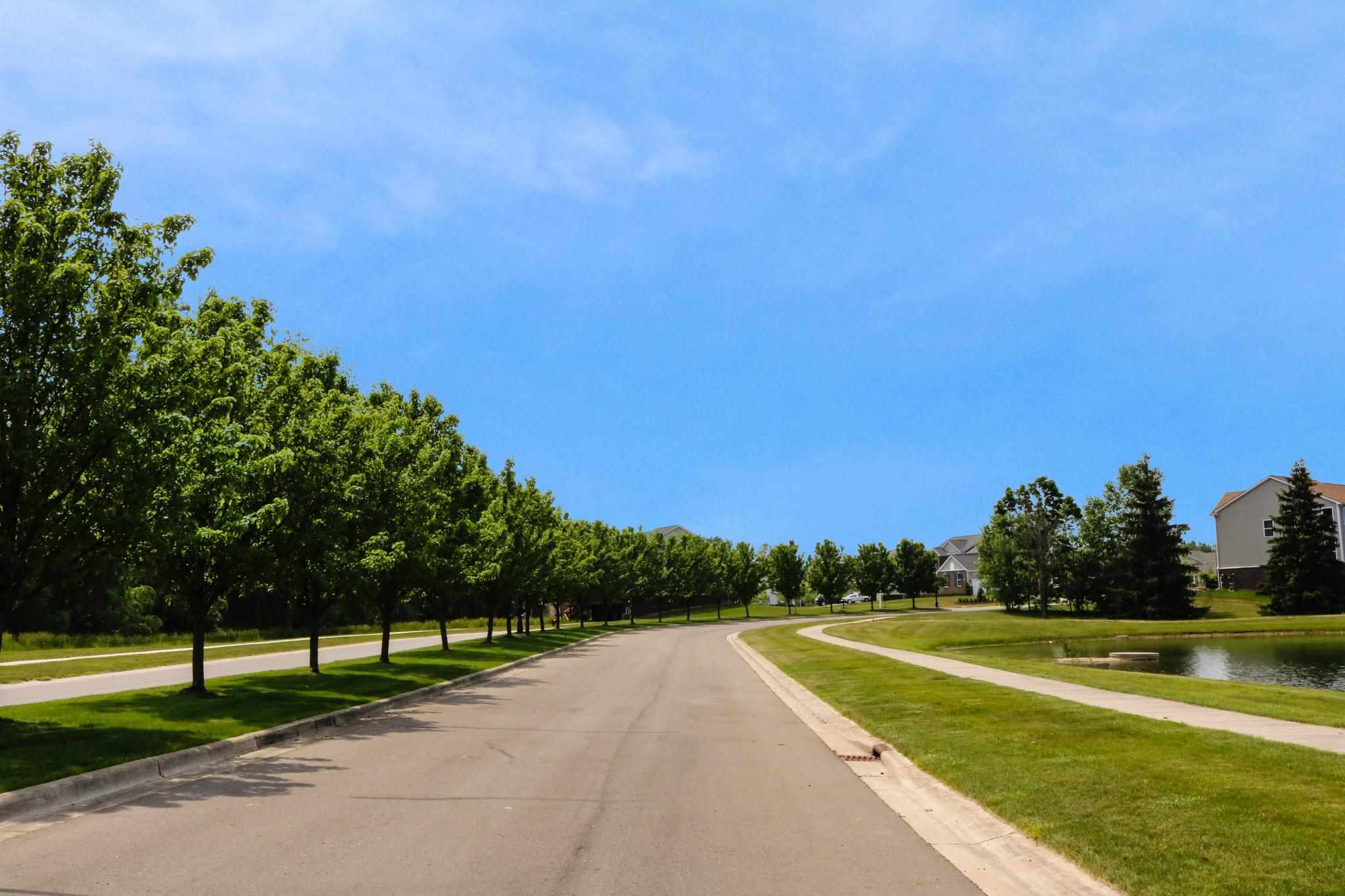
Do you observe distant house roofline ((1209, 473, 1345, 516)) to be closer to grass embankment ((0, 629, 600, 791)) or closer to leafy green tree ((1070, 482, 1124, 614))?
leafy green tree ((1070, 482, 1124, 614))

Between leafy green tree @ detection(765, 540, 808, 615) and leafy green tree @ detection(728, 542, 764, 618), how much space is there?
1458 millimetres

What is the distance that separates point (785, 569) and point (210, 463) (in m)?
91.1

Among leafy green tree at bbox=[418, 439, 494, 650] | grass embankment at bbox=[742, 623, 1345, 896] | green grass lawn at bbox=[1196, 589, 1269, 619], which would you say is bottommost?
green grass lawn at bbox=[1196, 589, 1269, 619]

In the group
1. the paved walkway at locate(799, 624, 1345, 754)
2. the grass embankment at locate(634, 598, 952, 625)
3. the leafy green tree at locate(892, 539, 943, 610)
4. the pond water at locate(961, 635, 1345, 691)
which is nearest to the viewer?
the paved walkway at locate(799, 624, 1345, 754)

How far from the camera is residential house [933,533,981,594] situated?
13462 centimetres

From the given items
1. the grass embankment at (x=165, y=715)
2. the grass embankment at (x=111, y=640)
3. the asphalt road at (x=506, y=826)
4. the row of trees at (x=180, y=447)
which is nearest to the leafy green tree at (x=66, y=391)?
the row of trees at (x=180, y=447)

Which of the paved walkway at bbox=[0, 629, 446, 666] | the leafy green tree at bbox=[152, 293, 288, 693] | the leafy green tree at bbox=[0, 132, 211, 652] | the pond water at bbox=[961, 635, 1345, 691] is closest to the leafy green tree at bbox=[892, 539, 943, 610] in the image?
the pond water at bbox=[961, 635, 1345, 691]

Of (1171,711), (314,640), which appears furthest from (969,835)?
(314,640)

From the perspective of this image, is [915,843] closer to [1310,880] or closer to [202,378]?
[1310,880]

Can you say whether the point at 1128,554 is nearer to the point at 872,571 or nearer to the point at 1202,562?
the point at 872,571

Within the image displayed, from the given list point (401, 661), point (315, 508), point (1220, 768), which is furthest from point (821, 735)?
point (401, 661)

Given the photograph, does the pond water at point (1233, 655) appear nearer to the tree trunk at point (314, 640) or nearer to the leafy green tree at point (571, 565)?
the leafy green tree at point (571, 565)

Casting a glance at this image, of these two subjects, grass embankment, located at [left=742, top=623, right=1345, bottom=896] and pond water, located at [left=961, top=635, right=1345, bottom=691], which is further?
pond water, located at [left=961, top=635, right=1345, bottom=691]

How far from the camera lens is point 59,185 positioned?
12945mm
